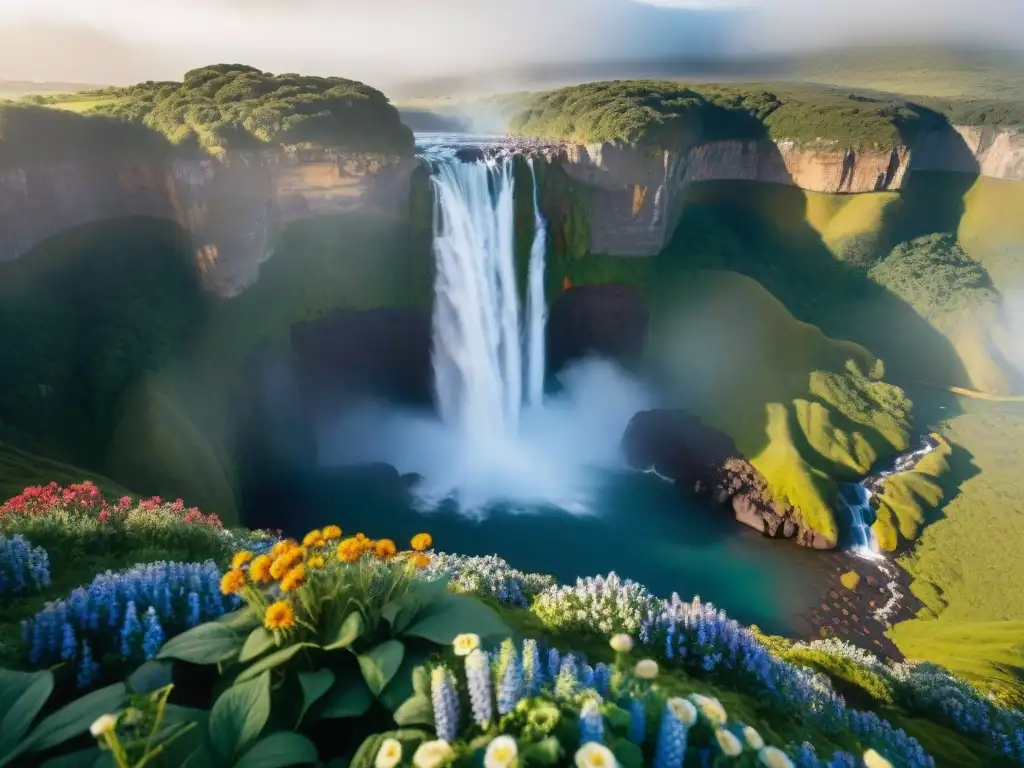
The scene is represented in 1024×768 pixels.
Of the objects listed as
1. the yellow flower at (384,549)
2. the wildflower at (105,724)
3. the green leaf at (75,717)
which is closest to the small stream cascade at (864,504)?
the yellow flower at (384,549)

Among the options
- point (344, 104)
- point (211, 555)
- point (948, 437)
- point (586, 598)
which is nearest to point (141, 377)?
point (344, 104)

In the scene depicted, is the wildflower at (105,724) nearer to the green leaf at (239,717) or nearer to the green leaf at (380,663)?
the green leaf at (239,717)

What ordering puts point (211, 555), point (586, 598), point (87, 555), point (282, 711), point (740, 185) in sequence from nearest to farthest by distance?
point (282, 711)
point (586, 598)
point (87, 555)
point (211, 555)
point (740, 185)

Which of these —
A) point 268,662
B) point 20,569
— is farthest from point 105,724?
point 20,569

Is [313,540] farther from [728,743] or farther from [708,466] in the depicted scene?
[708,466]

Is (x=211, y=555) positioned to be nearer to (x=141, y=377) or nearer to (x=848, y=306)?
(x=141, y=377)

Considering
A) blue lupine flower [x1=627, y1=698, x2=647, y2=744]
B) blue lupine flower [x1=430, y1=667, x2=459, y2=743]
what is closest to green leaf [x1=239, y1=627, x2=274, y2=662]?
blue lupine flower [x1=430, y1=667, x2=459, y2=743]
